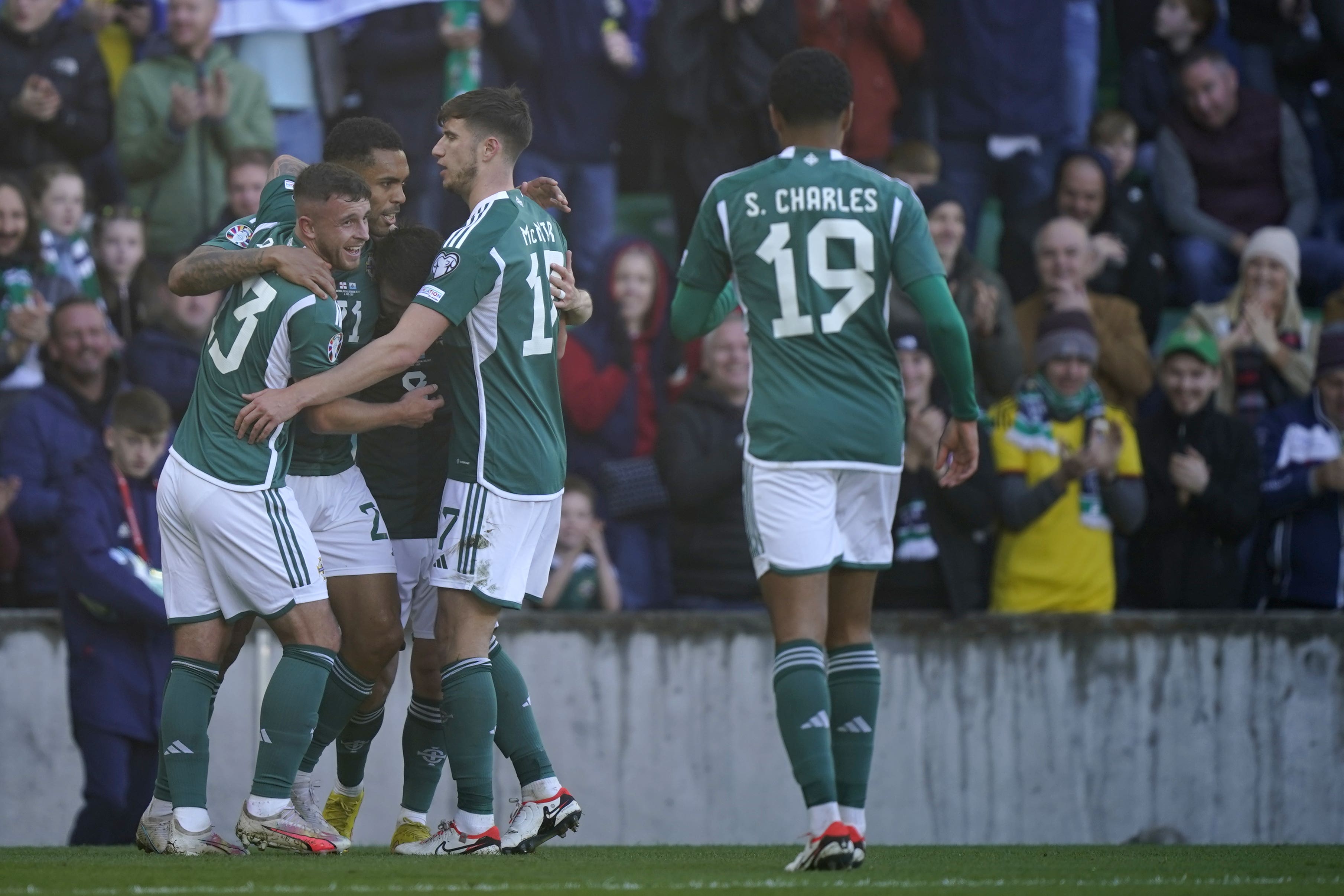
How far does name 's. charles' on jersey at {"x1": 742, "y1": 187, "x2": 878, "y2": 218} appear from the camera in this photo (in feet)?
19.1

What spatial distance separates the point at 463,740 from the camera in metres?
5.98

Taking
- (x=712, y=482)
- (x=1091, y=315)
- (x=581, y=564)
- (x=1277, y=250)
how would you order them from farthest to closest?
(x=1277, y=250) → (x=1091, y=315) → (x=581, y=564) → (x=712, y=482)

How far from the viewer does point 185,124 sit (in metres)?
10.1

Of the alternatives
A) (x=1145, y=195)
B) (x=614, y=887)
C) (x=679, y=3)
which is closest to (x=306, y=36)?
(x=679, y=3)

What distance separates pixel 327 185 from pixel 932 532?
14.4 ft

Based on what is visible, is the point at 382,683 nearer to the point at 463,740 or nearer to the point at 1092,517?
the point at 463,740

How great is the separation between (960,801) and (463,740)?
4.29 metres

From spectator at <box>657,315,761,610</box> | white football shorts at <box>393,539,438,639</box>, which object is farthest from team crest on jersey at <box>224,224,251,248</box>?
spectator at <box>657,315,761,610</box>

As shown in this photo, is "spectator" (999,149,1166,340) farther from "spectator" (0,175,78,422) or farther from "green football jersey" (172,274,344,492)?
"green football jersey" (172,274,344,492)

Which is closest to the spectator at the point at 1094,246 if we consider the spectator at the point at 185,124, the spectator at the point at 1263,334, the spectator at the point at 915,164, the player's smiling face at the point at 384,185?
the spectator at the point at 1263,334

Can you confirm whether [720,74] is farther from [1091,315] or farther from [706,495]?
[706,495]

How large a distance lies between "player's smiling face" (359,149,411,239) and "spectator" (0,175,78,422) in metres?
3.48

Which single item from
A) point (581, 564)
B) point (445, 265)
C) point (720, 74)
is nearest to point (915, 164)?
point (720, 74)

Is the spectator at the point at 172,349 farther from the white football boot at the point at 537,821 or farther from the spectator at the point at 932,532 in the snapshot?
the white football boot at the point at 537,821
